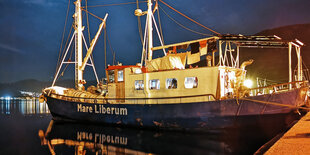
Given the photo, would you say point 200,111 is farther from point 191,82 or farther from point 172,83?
point 172,83

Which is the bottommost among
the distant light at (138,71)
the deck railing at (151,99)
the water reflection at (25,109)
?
the water reflection at (25,109)

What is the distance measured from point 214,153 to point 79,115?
36.1 ft

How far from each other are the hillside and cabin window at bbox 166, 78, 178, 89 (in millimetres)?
49863

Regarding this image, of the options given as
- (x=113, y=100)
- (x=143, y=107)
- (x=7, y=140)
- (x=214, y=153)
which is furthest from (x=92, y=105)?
(x=214, y=153)

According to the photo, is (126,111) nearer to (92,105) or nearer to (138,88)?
(138,88)

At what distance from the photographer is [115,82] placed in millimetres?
16375

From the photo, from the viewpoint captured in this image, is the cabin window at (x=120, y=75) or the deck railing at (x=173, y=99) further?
the cabin window at (x=120, y=75)

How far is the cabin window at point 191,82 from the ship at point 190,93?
0.19 feet

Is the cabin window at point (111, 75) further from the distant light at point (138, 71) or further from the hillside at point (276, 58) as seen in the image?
the hillside at point (276, 58)

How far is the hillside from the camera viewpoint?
81.6 meters

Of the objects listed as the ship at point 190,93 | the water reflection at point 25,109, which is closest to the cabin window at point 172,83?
the ship at point 190,93

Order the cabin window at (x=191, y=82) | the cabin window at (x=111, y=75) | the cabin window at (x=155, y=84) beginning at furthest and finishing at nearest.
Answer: the cabin window at (x=111, y=75) → the cabin window at (x=155, y=84) → the cabin window at (x=191, y=82)

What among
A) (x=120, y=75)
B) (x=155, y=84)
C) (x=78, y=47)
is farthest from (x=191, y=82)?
(x=78, y=47)

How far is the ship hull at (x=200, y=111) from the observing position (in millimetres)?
12375
